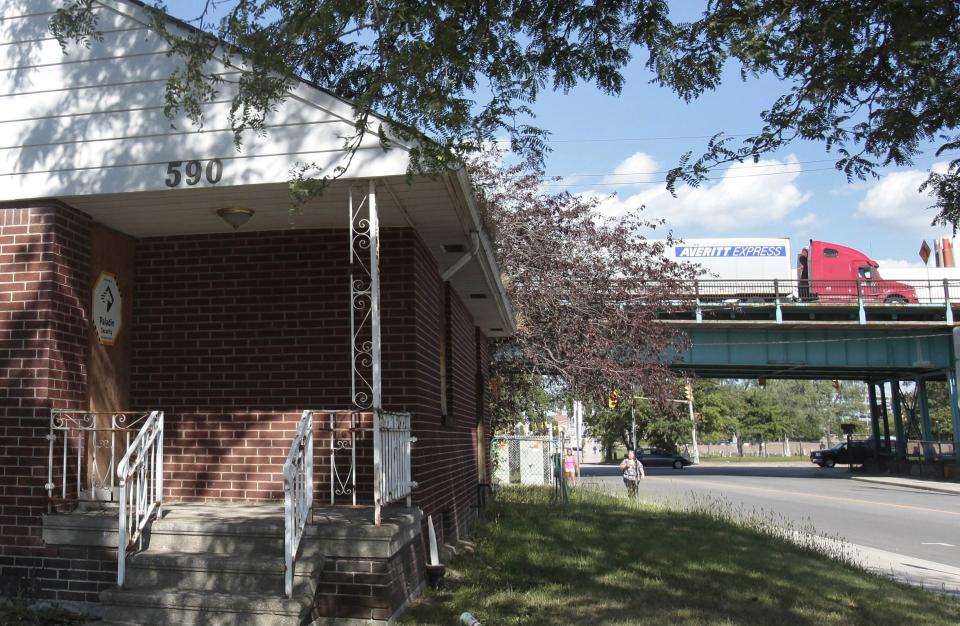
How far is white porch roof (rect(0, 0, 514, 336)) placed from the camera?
22.1ft

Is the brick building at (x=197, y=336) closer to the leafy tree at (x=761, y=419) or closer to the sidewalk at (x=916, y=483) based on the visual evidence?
the sidewalk at (x=916, y=483)

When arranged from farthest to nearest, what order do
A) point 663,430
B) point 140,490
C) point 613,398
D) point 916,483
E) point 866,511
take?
point 663,430 < point 916,483 < point 613,398 < point 866,511 < point 140,490

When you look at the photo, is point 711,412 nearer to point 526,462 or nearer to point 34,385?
point 526,462

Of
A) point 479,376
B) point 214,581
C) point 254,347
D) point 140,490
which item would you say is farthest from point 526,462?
point 214,581

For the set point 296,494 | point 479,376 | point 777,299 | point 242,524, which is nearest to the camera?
point 296,494

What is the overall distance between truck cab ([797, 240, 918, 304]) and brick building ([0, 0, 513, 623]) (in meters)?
28.9

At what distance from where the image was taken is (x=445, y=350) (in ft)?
34.4

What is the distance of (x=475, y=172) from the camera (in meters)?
22.5

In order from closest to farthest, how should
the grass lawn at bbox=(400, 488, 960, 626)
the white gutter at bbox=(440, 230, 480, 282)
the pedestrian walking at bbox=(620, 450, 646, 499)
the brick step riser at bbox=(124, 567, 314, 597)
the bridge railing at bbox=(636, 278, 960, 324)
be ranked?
1. the brick step riser at bbox=(124, 567, 314, 597)
2. the grass lawn at bbox=(400, 488, 960, 626)
3. the white gutter at bbox=(440, 230, 480, 282)
4. the pedestrian walking at bbox=(620, 450, 646, 499)
5. the bridge railing at bbox=(636, 278, 960, 324)

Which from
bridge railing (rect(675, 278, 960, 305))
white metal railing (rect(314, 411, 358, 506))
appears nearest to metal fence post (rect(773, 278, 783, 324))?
bridge railing (rect(675, 278, 960, 305))

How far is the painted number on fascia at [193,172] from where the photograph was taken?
22.4ft

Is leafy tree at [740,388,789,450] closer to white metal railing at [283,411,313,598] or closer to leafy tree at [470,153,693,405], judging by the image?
leafy tree at [470,153,693,405]

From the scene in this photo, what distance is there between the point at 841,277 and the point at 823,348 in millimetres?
4082

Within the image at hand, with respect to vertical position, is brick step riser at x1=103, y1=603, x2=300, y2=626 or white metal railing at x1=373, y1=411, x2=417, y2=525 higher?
white metal railing at x1=373, y1=411, x2=417, y2=525
